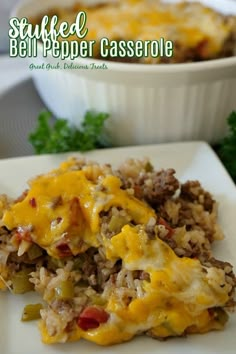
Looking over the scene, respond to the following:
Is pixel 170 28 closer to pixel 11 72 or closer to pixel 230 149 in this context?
pixel 230 149

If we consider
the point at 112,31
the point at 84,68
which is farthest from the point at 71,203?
the point at 112,31

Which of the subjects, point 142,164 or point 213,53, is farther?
point 213,53

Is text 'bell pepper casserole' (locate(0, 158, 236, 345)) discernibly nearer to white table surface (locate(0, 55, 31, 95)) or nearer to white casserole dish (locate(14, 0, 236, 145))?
white casserole dish (locate(14, 0, 236, 145))

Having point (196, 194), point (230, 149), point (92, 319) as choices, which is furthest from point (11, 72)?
point (92, 319)

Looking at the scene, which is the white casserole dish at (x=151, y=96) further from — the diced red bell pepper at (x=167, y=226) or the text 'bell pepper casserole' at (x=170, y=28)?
the diced red bell pepper at (x=167, y=226)

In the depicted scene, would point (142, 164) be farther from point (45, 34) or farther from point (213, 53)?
point (45, 34)

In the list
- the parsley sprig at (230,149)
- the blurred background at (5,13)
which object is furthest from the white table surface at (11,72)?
the parsley sprig at (230,149)
